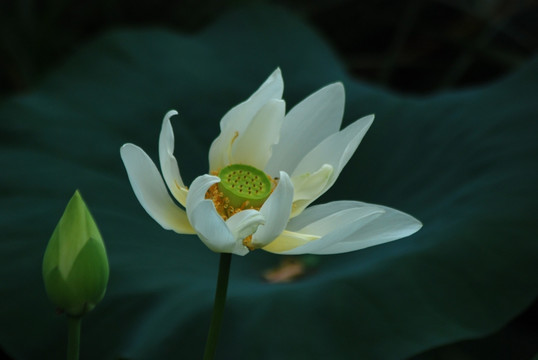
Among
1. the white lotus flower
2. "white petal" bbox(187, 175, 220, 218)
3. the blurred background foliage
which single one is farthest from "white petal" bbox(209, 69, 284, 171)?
the blurred background foliage

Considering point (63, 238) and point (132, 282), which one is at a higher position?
point (132, 282)

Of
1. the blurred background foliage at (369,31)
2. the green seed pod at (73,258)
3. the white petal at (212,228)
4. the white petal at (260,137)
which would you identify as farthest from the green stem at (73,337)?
the blurred background foliage at (369,31)

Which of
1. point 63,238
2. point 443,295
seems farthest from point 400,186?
point 63,238

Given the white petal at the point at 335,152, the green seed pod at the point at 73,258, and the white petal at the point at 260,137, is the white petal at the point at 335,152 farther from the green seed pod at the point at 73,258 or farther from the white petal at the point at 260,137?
the green seed pod at the point at 73,258

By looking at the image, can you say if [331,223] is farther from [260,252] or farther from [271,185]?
[260,252]

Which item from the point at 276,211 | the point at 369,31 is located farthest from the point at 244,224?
the point at 369,31

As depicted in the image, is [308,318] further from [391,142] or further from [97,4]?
[97,4]
